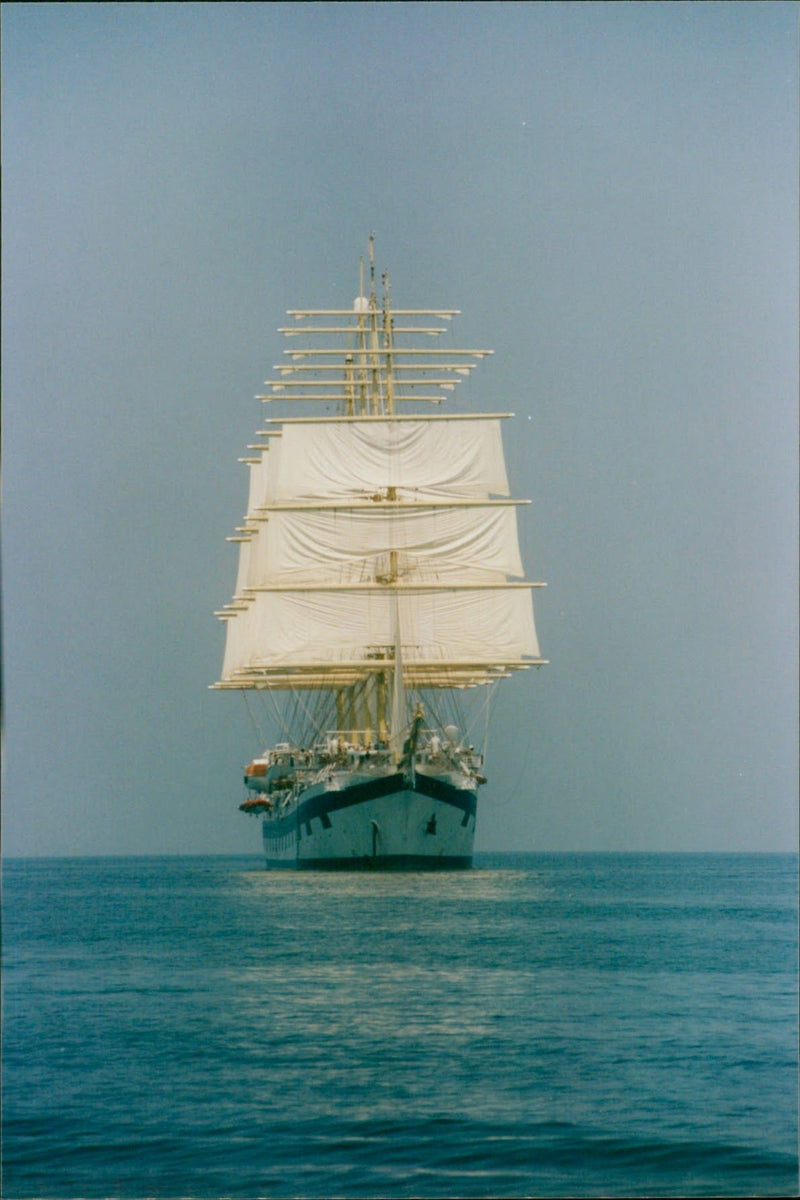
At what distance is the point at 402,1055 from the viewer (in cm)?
2506

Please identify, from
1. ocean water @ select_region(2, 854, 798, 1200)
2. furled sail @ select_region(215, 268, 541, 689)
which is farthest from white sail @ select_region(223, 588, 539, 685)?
ocean water @ select_region(2, 854, 798, 1200)

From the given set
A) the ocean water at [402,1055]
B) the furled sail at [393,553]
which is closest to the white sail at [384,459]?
the furled sail at [393,553]

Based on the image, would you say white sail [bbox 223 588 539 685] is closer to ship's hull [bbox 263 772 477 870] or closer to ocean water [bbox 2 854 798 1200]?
ship's hull [bbox 263 772 477 870]

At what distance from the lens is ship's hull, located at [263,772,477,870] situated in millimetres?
58094

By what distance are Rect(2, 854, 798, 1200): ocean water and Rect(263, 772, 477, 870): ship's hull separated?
41.5ft

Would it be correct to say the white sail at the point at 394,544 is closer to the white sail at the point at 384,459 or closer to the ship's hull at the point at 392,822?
the white sail at the point at 384,459

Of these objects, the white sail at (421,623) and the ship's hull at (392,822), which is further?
the white sail at (421,623)

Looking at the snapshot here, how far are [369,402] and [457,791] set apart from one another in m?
16.8

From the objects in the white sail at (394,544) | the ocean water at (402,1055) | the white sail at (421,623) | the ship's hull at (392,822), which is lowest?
the ocean water at (402,1055)

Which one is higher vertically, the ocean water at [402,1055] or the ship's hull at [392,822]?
the ship's hull at [392,822]

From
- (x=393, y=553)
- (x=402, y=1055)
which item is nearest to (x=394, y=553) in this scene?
(x=393, y=553)

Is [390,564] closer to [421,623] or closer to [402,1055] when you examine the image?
[421,623]

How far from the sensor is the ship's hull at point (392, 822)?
58.1m

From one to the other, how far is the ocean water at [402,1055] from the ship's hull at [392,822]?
1265 centimetres
